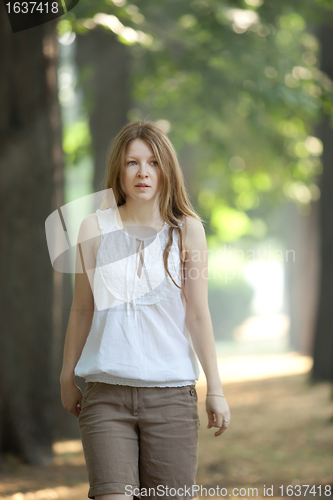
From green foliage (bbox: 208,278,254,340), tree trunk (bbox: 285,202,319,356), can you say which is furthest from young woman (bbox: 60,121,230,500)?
green foliage (bbox: 208,278,254,340)

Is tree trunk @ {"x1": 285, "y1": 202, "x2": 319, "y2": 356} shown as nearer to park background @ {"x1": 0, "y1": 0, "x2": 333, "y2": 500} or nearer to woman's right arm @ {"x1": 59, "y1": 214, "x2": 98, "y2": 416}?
park background @ {"x1": 0, "y1": 0, "x2": 333, "y2": 500}

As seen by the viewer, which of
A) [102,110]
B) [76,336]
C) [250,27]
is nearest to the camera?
[76,336]

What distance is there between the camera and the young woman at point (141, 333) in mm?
2270

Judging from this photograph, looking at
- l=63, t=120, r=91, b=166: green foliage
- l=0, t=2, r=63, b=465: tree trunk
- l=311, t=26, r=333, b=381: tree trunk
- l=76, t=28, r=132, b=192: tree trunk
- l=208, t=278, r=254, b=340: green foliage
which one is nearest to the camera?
l=0, t=2, r=63, b=465: tree trunk

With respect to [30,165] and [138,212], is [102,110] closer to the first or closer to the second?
[30,165]

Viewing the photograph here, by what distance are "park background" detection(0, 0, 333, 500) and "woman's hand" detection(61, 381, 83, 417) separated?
276 centimetres

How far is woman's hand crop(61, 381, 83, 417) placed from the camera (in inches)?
97.3

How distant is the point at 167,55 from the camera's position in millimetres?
7594

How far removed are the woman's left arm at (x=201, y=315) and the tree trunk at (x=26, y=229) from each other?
325 centimetres

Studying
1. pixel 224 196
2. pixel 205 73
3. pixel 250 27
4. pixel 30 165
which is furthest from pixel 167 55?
pixel 224 196

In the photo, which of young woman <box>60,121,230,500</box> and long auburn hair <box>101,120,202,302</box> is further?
long auburn hair <box>101,120,202,302</box>

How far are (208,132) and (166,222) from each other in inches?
267

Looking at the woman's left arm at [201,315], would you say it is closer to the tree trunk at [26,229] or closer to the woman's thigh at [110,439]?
the woman's thigh at [110,439]

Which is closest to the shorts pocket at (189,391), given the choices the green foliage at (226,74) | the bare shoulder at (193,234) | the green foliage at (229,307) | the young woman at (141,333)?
the young woman at (141,333)
